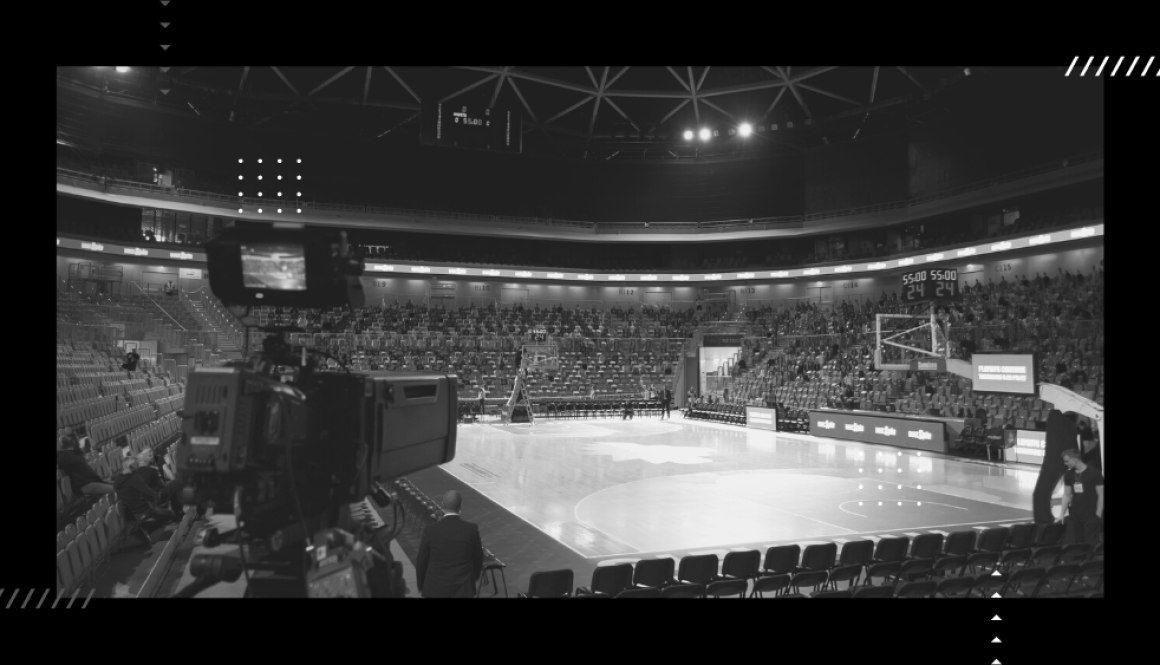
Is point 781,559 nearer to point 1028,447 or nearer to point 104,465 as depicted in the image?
point 104,465

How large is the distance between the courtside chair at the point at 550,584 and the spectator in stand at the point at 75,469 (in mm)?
5719

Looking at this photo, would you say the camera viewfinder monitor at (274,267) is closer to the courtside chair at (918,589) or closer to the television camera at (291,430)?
the television camera at (291,430)

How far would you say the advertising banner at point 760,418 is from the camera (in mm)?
26047

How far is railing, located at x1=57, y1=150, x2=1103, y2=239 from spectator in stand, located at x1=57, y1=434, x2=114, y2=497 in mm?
24473

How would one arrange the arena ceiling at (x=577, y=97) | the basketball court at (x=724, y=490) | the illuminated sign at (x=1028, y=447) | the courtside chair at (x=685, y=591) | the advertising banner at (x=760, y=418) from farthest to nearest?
the arena ceiling at (x=577, y=97), the advertising banner at (x=760, y=418), the illuminated sign at (x=1028, y=447), the basketball court at (x=724, y=490), the courtside chair at (x=685, y=591)

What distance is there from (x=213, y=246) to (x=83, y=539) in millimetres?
4204

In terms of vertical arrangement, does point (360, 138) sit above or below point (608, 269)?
above

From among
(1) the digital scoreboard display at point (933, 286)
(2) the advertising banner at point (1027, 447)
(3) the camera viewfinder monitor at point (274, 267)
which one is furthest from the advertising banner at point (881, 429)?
(3) the camera viewfinder monitor at point (274, 267)

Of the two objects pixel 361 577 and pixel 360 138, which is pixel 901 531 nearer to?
pixel 361 577

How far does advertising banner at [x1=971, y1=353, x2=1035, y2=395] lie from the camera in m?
14.2

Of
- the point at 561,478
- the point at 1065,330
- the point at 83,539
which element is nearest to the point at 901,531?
the point at 561,478

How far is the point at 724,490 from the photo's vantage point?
13.6m

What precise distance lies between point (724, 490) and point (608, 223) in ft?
89.0

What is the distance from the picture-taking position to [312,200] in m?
34.1
